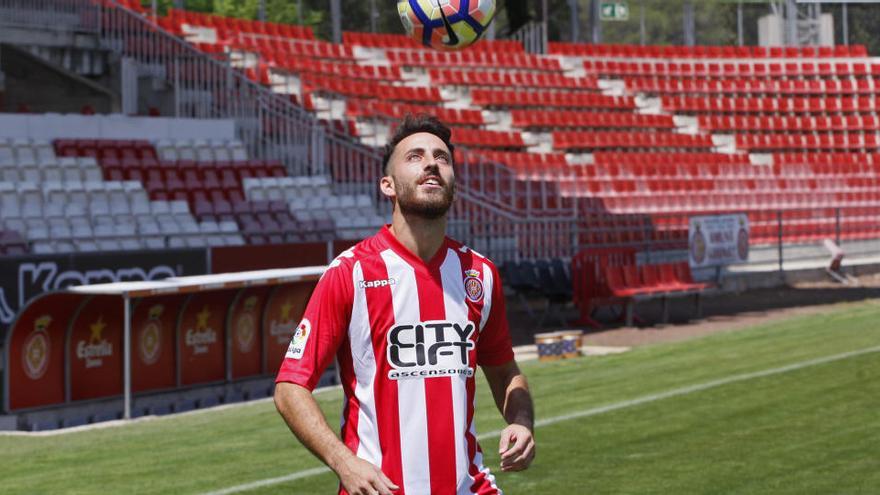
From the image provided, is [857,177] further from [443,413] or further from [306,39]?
[443,413]

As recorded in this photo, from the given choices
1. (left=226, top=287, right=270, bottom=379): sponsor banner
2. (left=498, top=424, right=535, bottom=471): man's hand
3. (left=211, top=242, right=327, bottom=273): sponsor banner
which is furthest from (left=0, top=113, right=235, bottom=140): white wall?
(left=498, top=424, right=535, bottom=471): man's hand

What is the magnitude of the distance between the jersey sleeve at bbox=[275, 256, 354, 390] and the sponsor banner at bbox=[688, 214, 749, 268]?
820 inches

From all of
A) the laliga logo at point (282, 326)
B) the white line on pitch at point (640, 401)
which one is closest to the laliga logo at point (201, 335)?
the laliga logo at point (282, 326)

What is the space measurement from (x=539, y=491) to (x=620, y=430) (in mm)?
2613

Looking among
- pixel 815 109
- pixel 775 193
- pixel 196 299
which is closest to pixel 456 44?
pixel 196 299

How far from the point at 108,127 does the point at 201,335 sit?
9.69m

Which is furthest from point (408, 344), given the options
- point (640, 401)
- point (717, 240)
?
point (717, 240)

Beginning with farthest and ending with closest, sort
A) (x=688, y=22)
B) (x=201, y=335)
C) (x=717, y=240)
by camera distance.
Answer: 1. (x=688, y=22)
2. (x=717, y=240)
3. (x=201, y=335)

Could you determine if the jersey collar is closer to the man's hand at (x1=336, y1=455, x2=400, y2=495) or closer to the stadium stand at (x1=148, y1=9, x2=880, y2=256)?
the man's hand at (x1=336, y1=455, x2=400, y2=495)

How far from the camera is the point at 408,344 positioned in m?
4.41

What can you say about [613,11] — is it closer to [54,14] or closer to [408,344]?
[54,14]

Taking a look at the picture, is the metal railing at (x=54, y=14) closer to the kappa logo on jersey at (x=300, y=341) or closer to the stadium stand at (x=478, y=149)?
the stadium stand at (x=478, y=149)

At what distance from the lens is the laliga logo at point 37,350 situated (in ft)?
45.2

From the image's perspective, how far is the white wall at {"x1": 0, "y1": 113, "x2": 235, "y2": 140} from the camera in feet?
77.2
